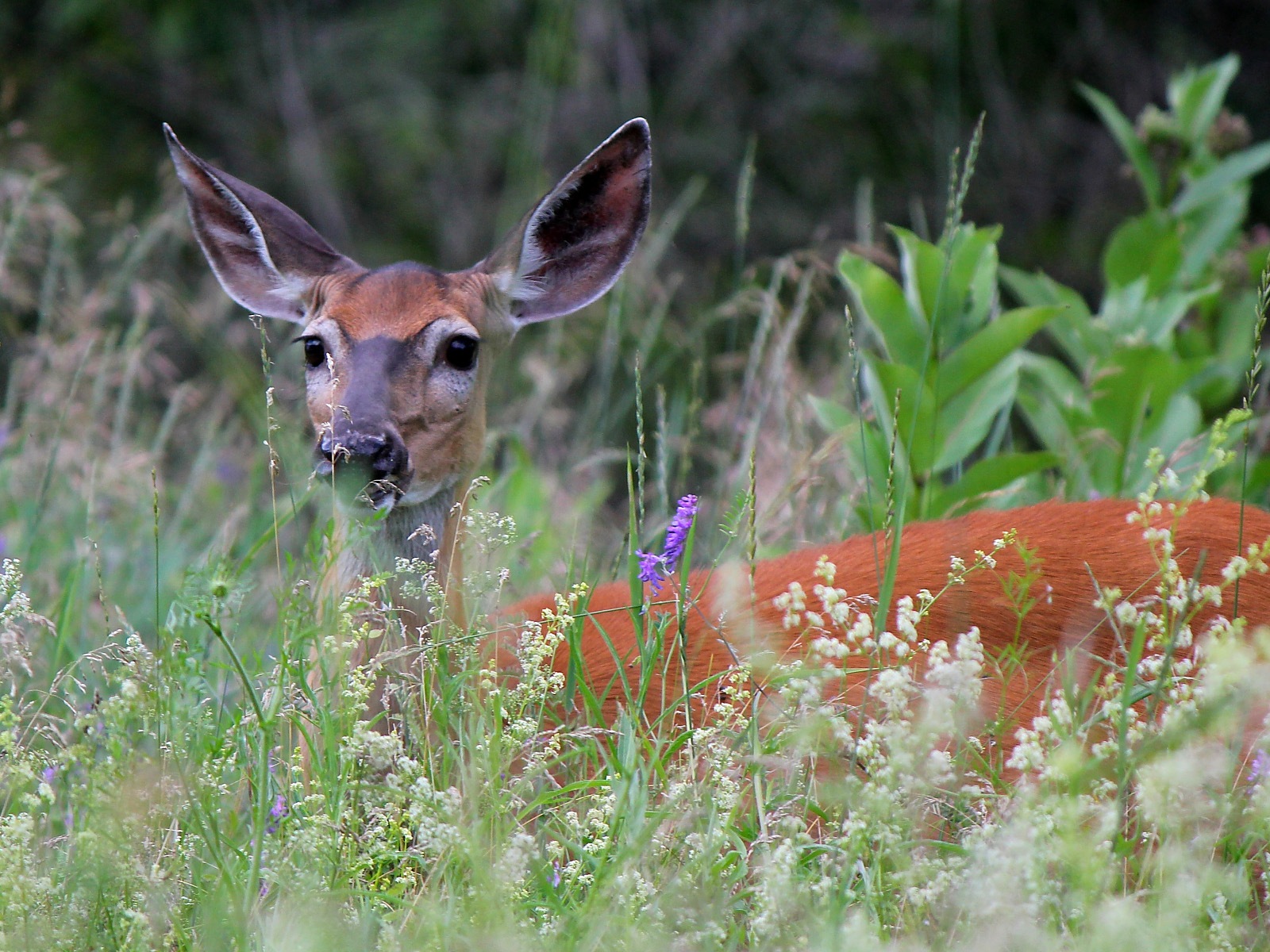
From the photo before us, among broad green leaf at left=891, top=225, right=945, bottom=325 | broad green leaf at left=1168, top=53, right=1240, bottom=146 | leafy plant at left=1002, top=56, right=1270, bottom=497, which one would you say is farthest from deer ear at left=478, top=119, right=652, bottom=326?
broad green leaf at left=1168, top=53, right=1240, bottom=146

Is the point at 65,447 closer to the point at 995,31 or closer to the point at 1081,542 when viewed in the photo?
the point at 1081,542

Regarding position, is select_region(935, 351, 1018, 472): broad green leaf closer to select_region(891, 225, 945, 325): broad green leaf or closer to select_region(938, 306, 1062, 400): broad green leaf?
select_region(938, 306, 1062, 400): broad green leaf

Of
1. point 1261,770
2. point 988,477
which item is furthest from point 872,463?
point 1261,770

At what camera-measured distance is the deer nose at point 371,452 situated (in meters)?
3.14

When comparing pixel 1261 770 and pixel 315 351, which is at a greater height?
pixel 315 351

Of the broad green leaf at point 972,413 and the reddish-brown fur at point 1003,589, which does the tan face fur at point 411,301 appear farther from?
the broad green leaf at point 972,413

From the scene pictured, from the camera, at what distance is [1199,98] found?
493 cm

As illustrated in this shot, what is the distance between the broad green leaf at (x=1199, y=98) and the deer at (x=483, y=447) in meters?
1.97

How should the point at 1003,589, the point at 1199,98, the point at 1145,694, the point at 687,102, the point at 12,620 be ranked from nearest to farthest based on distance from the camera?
1. the point at 1145,694
2. the point at 12,620
3. the point at 1003,589
4. the point at 1199,98
5. the point at 687,102

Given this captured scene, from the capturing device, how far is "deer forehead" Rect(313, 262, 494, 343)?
11.8 feet

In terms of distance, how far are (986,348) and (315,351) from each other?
1.68m

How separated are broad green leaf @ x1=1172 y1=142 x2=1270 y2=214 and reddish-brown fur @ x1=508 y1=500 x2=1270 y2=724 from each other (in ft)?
5.88

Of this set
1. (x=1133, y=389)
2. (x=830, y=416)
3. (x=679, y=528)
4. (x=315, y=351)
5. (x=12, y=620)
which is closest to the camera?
(x=12, y=620)

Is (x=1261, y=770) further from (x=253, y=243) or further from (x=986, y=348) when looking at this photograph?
(x=253, y=243)
